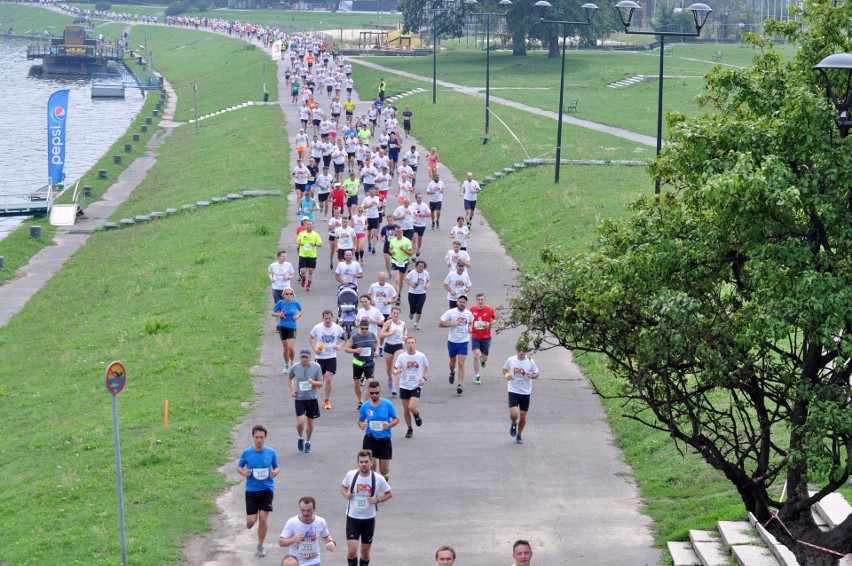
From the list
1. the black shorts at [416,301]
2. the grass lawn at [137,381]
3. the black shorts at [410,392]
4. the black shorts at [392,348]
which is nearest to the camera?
the grass lawn at [137,381]

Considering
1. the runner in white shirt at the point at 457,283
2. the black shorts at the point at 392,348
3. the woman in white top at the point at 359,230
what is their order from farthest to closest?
the woman in white top at the point at 359,230, the runner in white shirt at the point at 457,283, the black shorts at the point at 392,348

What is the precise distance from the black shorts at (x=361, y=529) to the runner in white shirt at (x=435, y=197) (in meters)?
20.7

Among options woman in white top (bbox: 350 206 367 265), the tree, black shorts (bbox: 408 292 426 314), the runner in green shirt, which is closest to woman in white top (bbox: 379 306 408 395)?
black shorts (bbox: 408 292 426 314)

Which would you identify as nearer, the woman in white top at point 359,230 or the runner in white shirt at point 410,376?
the runner in white shirt at point 410,376

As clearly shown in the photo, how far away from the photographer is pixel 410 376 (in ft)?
60.4

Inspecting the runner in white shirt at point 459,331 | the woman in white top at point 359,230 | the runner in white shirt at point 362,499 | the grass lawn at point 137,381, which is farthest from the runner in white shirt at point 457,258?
the runner in white shirt at point 362,499

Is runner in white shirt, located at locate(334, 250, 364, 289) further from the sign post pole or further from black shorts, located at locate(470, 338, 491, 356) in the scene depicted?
the sign post pole

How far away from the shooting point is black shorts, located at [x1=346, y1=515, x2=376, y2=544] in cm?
1365

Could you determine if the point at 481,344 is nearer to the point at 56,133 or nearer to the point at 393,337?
the point at 393,337

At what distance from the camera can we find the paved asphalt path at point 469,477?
14688 mm

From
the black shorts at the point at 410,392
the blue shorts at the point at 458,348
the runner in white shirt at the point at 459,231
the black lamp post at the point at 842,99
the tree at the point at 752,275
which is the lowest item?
the black shorts at the point at 410,392

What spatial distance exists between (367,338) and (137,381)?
479 centimetres

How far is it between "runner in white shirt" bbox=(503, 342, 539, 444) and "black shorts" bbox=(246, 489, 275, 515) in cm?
486

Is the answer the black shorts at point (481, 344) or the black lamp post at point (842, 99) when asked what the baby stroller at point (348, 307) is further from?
the black lamp post at point (842, 99)
